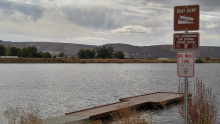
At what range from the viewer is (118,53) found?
192 meters

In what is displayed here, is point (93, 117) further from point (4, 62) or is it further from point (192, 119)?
point (4, 62)

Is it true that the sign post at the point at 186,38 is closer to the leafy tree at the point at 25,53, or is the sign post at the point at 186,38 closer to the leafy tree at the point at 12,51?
the leafy tree at the point at 25,53

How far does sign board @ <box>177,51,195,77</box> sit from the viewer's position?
8148 millimetres

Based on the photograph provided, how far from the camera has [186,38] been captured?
8.27 m

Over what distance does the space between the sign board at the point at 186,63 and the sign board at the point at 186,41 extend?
19 centimetres

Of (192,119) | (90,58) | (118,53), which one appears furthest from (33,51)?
(192,119)

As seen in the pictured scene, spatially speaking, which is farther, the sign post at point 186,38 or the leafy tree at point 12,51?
the leafy tree at point 12,51

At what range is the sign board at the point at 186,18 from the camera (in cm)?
821

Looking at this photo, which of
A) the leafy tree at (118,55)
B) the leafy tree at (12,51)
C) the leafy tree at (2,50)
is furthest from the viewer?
the leafy tree at (118,55)

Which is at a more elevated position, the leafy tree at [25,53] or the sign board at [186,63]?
the leafy tree at [25,53]

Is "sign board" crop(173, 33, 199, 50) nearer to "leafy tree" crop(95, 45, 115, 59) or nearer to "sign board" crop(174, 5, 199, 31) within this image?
"sign board" crop(174, 5, 199, 31)

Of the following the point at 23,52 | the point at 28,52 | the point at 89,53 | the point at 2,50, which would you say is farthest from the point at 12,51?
the point at 89,53

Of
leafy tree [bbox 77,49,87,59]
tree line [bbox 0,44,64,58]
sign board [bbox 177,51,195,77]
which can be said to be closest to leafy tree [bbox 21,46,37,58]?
tree line [bbox 0,44,64,58]

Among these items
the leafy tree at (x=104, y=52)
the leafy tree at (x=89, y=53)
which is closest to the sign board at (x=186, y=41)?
the leafy tree at (x=89, y=53)
